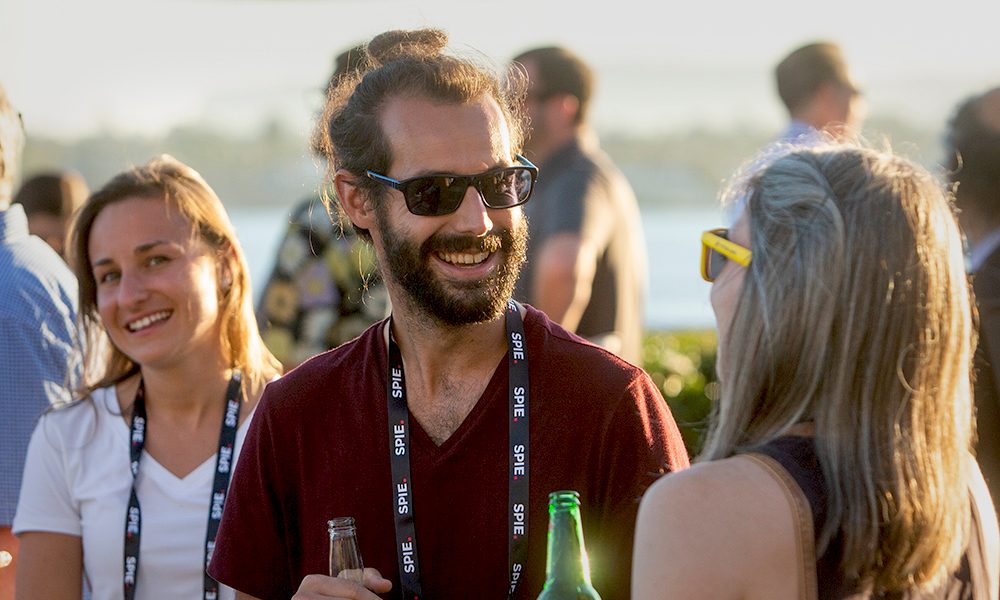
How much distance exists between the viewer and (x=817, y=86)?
5.14m

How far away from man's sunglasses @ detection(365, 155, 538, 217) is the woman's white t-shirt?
979 millimetres

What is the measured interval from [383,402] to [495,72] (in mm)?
1006

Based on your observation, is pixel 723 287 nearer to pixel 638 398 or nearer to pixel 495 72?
pixel 638 398

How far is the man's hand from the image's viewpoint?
1.83m

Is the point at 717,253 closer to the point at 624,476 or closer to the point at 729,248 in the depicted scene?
the point at 729,248

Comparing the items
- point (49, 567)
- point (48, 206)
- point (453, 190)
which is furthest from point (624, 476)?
point (48, 206)

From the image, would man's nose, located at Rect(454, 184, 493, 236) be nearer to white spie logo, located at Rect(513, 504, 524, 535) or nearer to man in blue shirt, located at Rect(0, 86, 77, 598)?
white spie logo, located at Rect(513, 504, 524, 535)

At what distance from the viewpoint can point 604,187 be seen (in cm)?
472

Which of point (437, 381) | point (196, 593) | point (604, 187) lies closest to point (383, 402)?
point (437, 381)

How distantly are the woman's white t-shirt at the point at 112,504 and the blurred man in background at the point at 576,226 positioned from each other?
6.58ft

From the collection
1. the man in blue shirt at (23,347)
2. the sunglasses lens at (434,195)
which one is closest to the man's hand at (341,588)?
the sunglasses lens at (434,195)

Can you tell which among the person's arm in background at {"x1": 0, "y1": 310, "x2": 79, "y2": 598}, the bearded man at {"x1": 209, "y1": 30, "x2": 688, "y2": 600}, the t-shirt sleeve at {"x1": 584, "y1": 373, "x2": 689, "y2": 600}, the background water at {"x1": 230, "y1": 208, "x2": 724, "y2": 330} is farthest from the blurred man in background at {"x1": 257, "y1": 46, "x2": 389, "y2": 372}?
the background water at {"x1": 230, "y1": 208, "x2": 724, "y2": 330}

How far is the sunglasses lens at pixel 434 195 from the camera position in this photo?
2.21 metres

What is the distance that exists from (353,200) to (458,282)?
1.61ft
